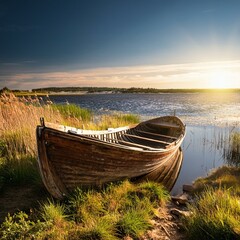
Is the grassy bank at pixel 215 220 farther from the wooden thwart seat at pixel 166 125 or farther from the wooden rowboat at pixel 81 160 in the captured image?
the wooden thwart seat at pixel 166 125

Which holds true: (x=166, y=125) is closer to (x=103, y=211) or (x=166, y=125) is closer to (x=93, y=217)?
(x=103, y=211)

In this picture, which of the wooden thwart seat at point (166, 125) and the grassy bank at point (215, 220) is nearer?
the grassy bank at point (215, 220)

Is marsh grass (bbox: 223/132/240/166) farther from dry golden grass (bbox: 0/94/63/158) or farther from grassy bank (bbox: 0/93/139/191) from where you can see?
dry golden grass (bbox: 0/94/63/158)

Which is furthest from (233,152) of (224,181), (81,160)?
(81,160)

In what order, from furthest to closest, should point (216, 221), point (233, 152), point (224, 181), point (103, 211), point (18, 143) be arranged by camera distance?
point (233, 152)
point (18, 143)
point (224, 181)
point (103, 211)
point (216, 221)

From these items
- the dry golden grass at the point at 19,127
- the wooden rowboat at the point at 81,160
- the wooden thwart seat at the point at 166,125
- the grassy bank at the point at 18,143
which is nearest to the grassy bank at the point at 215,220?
the wooden rowboat at the point at 81,160

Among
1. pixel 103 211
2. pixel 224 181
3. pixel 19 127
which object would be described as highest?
pixel 19 127

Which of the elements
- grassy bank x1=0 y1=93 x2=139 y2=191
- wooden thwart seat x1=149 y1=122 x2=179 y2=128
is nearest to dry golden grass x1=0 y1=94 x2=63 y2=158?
grassy bank x1=0 y1=93 x2=139 y2=191

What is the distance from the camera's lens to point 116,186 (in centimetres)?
586

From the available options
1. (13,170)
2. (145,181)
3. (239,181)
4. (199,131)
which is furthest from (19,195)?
(199,131)

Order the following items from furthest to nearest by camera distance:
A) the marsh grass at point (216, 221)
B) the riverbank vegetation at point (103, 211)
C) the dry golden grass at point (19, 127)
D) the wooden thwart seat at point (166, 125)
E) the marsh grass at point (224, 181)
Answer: the wooden thwart seat at point (166, 125) < the dry golden grass at point (19, 127) < the marsh grass at point (224, 181) < the riverbank vegetation at point (103, 211) < the marsh grass at point (216, 221)

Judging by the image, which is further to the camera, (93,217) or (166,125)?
(166,125)

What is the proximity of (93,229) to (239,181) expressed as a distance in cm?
462

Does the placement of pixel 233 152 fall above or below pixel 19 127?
below
